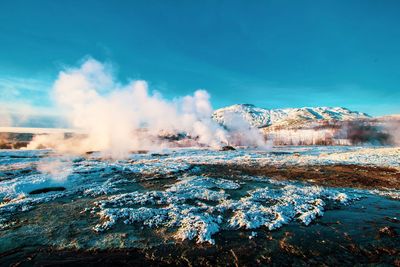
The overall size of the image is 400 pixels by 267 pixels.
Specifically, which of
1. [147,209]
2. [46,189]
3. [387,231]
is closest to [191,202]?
[147,209]

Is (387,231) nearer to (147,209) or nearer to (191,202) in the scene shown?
(191,202)

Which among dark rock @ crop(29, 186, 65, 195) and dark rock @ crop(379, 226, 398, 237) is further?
dark rock @ crop(29, 186, 65, 195)

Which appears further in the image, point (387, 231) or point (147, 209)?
point (147, 209)

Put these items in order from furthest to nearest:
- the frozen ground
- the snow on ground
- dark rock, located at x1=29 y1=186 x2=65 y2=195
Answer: dark rock, located at x1=29 y1=186 x2=65 y2=195, the snow on ground, the frozen ground

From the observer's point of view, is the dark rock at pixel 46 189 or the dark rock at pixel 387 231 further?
the dark rock at pixel 46 189

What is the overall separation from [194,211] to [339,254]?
609 centimetres

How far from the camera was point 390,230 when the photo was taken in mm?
9438

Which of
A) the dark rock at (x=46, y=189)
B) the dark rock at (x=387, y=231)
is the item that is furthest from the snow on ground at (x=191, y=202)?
the dark rock at (x=387, y=231)

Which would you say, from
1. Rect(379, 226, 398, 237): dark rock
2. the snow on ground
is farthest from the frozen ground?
Rect(379, 226, 398, 237): dark rock

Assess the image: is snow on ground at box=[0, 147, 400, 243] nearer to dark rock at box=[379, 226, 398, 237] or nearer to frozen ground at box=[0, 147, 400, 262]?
frozen ground at box=[0, 147, 400, 262]

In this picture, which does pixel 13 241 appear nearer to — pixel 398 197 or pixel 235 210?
pixel 235 210

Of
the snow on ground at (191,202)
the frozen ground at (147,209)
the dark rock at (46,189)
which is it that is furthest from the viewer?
the dark rock at (46,189)

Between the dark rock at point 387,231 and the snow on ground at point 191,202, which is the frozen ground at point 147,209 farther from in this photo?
the dark rock at point 387,231

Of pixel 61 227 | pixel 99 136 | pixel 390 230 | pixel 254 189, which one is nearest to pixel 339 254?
pixel 390 230
